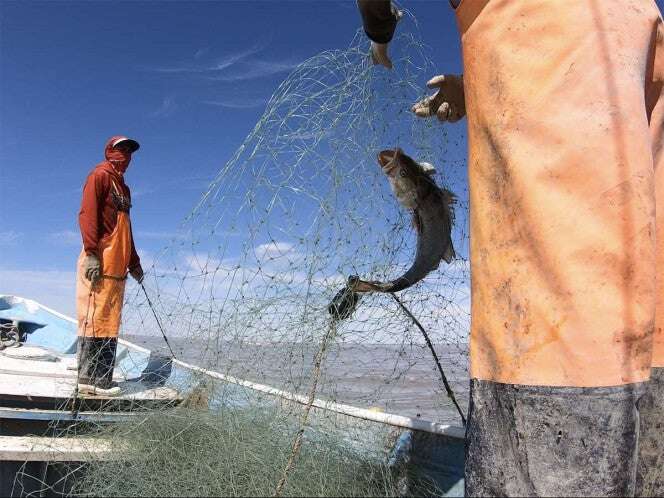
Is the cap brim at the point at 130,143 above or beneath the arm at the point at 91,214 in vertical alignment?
above

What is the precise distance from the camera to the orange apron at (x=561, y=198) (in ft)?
4.80

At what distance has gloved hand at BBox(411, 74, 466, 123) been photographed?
8.84 feet

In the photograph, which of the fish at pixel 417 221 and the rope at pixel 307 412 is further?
the fish at pixel 417 221

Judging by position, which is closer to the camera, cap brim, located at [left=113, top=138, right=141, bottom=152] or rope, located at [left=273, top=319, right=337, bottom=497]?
rope, located at [left=273, top=319, right=337, bottom=497]

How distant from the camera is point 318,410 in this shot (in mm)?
3654

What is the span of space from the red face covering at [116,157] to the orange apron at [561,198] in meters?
4.30

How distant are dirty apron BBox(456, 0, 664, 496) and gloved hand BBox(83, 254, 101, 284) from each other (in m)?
3.84

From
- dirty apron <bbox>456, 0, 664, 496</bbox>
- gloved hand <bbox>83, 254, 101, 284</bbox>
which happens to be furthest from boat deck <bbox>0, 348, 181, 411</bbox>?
dirty apron <bbox>456, 0, 664, 496</bbox>

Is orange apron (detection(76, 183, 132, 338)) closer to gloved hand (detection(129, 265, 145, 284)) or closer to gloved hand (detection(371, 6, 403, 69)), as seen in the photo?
gloved hand (detection(129, 265, 145, 284))

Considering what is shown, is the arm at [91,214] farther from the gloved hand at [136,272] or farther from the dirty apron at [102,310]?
the gloved hand at [136,272]

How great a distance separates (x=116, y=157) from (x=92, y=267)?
1.19m

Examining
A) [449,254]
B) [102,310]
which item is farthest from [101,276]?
[449,254]

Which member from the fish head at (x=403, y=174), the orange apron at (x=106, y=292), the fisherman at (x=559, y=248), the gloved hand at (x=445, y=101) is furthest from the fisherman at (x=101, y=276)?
the fisherman at (x=559, y=248)

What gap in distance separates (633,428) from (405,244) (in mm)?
1823
